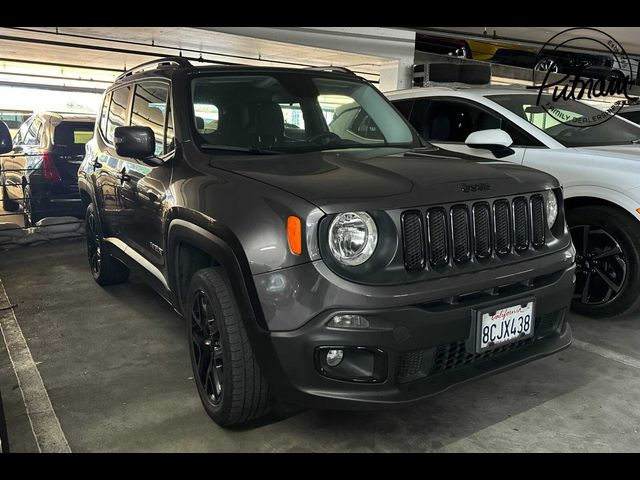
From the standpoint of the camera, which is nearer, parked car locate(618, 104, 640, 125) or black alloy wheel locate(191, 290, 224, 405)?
black alloy wheel locate(191, 290, 224, 405)

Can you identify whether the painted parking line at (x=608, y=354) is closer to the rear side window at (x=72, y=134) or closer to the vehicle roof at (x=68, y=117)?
the rear side window at (x=72, y=134)

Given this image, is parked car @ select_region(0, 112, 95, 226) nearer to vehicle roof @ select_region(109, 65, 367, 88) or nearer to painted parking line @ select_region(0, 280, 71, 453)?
painted parking line @ select_region(0, 280, 71, 453)

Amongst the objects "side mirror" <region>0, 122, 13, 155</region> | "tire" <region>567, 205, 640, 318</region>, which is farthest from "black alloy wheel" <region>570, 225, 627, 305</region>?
"side mirror" <region>0, 122, 13, 155</region>

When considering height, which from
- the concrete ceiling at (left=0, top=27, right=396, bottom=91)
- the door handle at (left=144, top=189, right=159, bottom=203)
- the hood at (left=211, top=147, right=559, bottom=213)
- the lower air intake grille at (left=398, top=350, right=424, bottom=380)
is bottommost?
the lower air intake grille at (left=398, top=350, right=424, bottom=380)

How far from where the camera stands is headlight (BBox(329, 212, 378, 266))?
2.12 meters

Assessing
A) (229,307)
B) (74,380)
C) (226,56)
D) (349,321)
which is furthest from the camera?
(226,56)

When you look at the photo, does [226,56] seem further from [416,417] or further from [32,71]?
[416,417]

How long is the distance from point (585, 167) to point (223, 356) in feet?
9.21

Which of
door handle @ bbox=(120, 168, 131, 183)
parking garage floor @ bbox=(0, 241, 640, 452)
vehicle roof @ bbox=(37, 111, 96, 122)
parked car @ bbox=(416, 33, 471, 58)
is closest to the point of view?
parking garage floor @ bbox=(0, 241, 640, 452)

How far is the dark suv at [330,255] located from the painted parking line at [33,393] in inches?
27.0

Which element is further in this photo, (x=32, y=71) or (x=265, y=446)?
(x=32, y=71)

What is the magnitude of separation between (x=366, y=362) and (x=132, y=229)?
6.65ft
